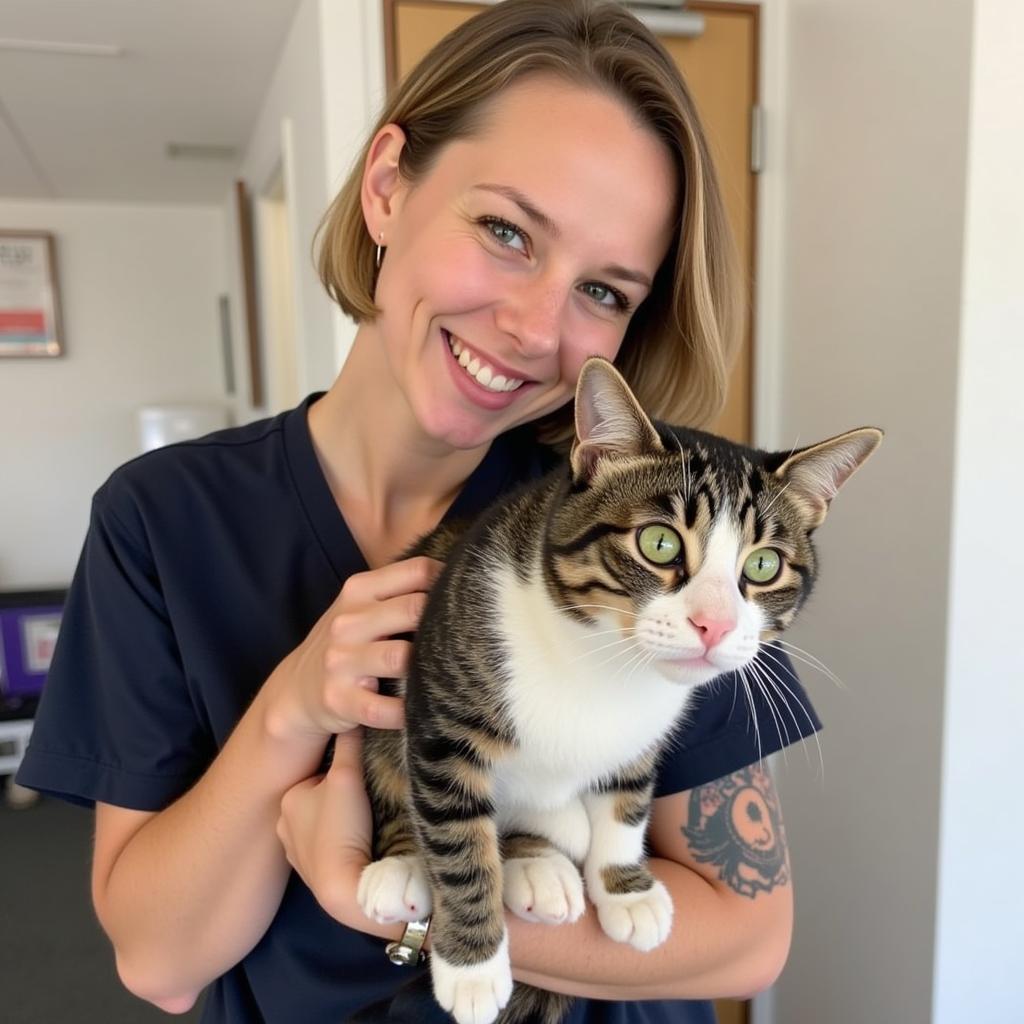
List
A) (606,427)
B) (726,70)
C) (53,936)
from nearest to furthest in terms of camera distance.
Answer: (606,427)
(726,70)
(53,936)

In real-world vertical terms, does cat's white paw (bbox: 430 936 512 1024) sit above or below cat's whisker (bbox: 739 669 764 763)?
below

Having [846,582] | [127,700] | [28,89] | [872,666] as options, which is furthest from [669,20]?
[28,89]

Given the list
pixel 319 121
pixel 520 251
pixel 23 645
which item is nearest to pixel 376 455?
pixel 520 251

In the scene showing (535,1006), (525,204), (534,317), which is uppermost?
(525,204)

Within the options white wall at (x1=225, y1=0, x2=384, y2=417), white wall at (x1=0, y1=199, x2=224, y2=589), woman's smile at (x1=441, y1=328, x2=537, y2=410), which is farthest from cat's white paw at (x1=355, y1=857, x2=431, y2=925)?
white wall at (x1=0, y1=199, x2=224, y2=589)

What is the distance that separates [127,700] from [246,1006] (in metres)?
0.35

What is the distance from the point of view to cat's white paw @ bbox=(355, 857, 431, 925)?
72 centimetres

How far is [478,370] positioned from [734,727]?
454 mm

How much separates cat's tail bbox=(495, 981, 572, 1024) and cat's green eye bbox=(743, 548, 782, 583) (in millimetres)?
448

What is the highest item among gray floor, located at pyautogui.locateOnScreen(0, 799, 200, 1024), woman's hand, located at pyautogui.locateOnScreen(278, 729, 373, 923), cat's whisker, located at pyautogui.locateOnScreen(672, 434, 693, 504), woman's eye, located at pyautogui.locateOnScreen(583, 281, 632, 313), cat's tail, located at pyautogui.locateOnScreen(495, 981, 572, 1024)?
woman's eye, located at pyautogui.locateOnScreen(583, 281, 632, 313)

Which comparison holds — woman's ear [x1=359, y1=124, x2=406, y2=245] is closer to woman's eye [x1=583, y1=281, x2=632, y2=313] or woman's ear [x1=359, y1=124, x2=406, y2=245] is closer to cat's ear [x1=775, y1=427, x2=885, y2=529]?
woman's eye [x1=583, y1=281, x2=632, y2=313]

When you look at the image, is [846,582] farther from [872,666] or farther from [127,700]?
[127,700]

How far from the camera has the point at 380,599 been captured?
786mm

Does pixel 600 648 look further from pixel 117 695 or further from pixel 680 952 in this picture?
pixel 117 695
